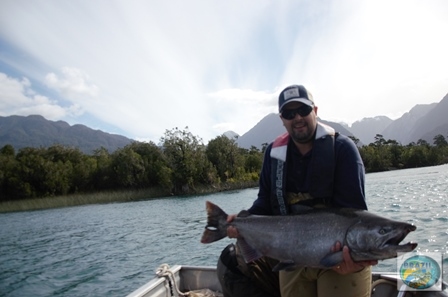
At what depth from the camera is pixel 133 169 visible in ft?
243

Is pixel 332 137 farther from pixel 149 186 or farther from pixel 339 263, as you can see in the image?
pixel 149 186

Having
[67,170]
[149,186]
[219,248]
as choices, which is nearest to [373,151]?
[149,186]

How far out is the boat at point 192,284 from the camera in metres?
4.91

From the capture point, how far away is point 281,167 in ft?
13.5

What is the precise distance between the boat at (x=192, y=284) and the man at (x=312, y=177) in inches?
60.2

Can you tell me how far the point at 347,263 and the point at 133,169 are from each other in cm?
7404

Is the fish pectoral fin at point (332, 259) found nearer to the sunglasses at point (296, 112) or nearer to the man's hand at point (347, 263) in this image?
the man's hand at point (347, 263)

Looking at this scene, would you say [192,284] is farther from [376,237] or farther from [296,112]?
[376,237]

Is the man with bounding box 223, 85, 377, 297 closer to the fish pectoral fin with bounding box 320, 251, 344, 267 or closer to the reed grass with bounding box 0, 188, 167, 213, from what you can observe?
the fish pectoral fin with bounding box 320, 251, 344, 267

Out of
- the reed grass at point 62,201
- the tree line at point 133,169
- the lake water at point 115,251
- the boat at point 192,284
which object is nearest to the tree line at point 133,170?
the tree line at point 133,169

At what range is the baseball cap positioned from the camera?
3.84 m

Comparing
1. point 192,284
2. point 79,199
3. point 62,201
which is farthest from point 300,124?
point 79,199

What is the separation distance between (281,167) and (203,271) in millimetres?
3355

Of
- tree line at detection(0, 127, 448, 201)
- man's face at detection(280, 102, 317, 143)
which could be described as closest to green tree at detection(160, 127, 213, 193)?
tree line at detection(0, 127, 448, 201)
